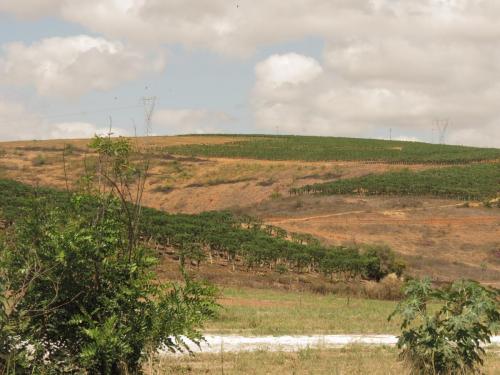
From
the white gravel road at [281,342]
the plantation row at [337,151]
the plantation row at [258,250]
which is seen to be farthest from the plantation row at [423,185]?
the white gravel road at [281,342]

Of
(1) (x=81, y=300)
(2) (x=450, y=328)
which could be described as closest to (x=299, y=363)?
(2) (x=450, y=328)

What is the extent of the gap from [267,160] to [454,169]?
27964 mm

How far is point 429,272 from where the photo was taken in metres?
40.9

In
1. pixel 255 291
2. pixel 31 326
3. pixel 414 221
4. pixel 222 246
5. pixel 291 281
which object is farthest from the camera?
pixel 414 221

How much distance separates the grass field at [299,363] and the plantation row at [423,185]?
51.4m

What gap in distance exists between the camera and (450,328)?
8938 mm

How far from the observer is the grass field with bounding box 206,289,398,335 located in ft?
61.0

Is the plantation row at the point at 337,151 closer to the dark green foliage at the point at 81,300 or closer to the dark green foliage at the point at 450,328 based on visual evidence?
the dark green foliage at the point at 450,328

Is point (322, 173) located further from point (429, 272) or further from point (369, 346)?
point (369, 346)

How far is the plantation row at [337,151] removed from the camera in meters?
96.4

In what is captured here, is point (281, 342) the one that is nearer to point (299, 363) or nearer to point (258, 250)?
point (299, 363)

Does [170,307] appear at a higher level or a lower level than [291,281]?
higher

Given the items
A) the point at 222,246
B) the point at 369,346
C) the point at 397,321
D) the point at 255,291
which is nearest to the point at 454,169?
the point at 222,246

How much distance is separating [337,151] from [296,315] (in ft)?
287
